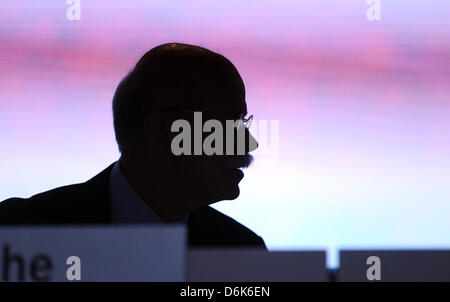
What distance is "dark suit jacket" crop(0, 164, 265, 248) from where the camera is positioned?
2.00 m

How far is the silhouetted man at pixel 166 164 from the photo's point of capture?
2.01 metres

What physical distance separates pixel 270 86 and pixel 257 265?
0.51m

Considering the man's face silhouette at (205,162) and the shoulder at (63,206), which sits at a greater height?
the man's face silhouette at (205,162)

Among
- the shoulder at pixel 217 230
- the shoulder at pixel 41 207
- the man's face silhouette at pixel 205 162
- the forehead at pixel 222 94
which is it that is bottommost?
the shoulder at pixel 217 230

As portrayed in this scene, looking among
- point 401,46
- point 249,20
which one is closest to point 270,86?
point 249,20

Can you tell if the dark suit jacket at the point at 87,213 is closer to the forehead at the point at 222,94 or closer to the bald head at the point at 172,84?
the bald head at the point at 172,84

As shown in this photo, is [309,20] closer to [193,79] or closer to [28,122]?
[193,79]

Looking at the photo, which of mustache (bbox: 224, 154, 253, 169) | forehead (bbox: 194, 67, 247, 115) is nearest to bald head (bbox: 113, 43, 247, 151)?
forehead (bbox: 194, 67, 247, 115)

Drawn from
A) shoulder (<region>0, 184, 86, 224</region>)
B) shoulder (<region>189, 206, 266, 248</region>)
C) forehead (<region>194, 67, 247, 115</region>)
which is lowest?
shoulder (<region>189, 206, 266, 248</region>)

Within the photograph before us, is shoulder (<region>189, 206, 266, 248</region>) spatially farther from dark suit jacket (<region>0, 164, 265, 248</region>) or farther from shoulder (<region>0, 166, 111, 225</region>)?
shoulder (<region>0, 166, 111, 225</region>)

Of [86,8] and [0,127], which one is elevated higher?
[86,8]

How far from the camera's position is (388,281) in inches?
74.5

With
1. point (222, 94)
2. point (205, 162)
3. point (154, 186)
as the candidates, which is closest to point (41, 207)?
point (154, 186)

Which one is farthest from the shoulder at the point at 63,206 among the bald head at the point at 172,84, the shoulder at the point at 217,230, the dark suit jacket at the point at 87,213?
the shoulder at the point at 217,230
